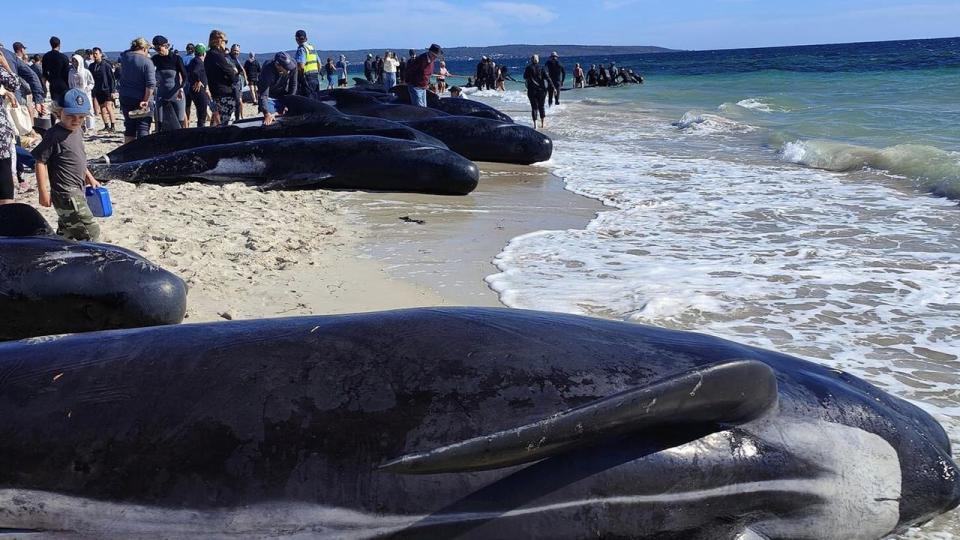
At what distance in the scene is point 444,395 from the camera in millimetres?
2854

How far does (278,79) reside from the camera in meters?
17.4

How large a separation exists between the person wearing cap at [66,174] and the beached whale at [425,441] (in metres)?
4.43

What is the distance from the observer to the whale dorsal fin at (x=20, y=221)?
584 centimetres

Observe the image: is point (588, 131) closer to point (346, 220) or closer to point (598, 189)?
→ point (598, 189)

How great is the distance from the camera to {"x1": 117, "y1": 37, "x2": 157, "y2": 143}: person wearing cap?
12.6 metres

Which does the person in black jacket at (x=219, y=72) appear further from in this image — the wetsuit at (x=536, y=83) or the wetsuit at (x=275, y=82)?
the wetsuit at (x=536, y=83)

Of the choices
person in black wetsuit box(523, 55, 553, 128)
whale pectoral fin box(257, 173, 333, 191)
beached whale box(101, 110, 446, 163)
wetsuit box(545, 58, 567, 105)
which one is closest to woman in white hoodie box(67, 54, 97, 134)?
beached whale box(101, 110, 446, 163)

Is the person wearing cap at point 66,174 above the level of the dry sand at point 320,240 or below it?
above

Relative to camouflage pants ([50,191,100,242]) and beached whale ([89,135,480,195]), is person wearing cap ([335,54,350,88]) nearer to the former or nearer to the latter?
beached whale ([89,135,480,195])

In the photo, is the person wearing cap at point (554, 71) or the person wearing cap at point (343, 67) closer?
the person wearing cap at point (554, 71)

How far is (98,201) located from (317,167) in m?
3.96

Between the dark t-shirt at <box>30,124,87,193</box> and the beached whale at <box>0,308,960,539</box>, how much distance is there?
450 cm

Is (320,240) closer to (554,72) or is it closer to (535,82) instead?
(535,82)

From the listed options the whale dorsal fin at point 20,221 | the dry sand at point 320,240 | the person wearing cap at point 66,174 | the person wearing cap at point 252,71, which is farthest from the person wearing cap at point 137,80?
the person wearing cap at point 252,71
